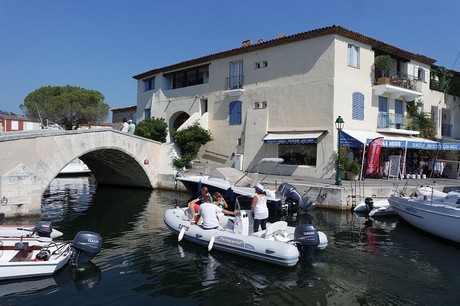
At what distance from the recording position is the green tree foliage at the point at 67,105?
128 ft

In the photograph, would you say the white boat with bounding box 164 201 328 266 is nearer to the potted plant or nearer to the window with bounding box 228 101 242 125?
the window with bounding box 228 101 242 125

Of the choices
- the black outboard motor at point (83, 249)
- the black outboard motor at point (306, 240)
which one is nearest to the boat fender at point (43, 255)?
the black outboard motor at point (83, 249)

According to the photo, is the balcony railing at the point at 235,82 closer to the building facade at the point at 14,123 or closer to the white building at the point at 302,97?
the white building at the point at 302,97

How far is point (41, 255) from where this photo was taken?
26.9 feet

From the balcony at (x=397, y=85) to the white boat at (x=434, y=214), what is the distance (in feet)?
36.2

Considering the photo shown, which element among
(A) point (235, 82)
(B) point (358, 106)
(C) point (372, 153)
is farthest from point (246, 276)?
(A) point (235, 82)

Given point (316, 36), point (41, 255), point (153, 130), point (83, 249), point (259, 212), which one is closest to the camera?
point (41, 255)

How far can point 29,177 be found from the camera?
50.1 feet

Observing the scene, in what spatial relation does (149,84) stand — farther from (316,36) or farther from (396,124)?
(396,124)

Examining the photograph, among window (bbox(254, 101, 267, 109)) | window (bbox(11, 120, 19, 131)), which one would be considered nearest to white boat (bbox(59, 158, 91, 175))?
window (bbox(254, 101, 267, 109))

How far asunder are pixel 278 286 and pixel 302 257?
1.61 m

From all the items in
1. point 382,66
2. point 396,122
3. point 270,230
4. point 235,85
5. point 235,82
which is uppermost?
point 382,66

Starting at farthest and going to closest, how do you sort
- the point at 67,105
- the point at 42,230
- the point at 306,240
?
the point at 67,105, the point at 42,230, the point at 306,240

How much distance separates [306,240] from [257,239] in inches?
48.1
